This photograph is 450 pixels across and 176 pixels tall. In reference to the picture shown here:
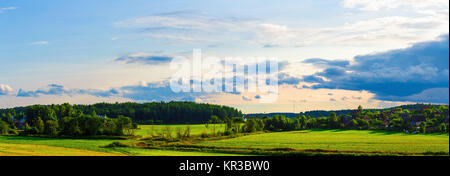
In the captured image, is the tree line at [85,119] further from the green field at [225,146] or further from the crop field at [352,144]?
the crop field at [352,144]

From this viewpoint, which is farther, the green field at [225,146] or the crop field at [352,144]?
the crop field at [352,144]

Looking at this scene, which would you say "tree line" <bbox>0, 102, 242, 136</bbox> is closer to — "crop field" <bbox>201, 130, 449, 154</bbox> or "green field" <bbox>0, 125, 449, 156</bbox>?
"green field" <bbox>0, 125, 449, 156</bbox>

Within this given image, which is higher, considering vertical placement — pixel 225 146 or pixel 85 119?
pixel 85 119

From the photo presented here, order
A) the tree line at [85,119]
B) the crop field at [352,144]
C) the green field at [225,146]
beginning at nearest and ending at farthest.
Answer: the green field at [225,146] < the crop field at [352,144] < the tree line at [85,119]

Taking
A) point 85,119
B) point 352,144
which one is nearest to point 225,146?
point 352,144

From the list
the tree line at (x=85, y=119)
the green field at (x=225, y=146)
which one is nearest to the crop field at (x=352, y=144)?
the green field at (x=225, y=146)

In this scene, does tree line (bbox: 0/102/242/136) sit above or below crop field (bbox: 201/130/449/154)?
above

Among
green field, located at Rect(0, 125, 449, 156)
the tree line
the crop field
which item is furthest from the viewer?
the tree line

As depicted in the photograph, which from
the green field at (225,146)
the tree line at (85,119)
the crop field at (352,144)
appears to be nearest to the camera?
the green field at (225,146)

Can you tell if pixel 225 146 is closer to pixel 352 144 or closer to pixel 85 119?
pixel 352 144

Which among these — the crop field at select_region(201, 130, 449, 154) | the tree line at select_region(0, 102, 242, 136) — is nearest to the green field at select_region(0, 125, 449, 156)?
the crop field at select_region(201, 130, 449, 154)

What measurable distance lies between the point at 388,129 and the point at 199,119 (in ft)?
313

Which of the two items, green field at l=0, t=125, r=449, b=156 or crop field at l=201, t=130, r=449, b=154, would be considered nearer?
green field at l=0, t=125, r=449, b=156
